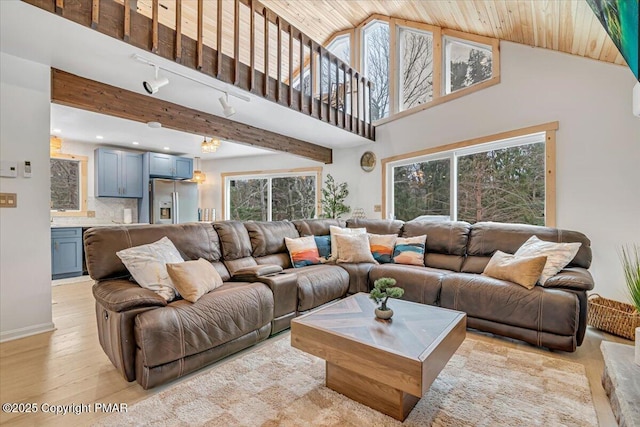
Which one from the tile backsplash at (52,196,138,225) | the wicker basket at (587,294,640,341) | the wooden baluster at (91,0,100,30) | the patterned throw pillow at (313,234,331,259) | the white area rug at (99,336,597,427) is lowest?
the white area rug at (99,336,597,427)

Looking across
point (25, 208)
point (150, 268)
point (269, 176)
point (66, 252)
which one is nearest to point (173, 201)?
point (66, 252)

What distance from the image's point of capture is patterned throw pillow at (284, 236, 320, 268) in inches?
135

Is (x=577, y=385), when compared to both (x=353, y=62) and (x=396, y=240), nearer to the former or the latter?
(x=396, y=240)

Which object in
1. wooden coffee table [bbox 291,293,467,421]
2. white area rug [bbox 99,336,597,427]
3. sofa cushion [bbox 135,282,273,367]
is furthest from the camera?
sofa cushion [bbox 135,282,273,367]

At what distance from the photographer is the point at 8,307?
2.54 m

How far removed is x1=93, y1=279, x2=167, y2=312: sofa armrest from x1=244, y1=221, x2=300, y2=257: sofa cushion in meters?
1.32

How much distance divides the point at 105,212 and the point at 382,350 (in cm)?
628

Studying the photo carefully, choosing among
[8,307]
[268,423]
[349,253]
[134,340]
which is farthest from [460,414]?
[8,307]

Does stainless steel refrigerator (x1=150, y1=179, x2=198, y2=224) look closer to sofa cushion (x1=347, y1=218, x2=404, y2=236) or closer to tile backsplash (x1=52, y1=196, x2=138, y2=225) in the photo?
tile backsplash (x1=52, y1=196, x2=138, y2=225)

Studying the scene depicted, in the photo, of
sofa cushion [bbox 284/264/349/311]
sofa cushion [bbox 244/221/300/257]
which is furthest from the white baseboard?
sofa cushion [bbox 284/264/349/311]

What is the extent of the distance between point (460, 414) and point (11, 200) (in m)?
3.80

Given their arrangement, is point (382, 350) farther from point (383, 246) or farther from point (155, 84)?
point (155, 84)

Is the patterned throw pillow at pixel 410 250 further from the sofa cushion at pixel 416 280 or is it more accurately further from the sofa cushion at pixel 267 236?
the sofa cushion at pixel 267 236

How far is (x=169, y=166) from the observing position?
6.25 meters
